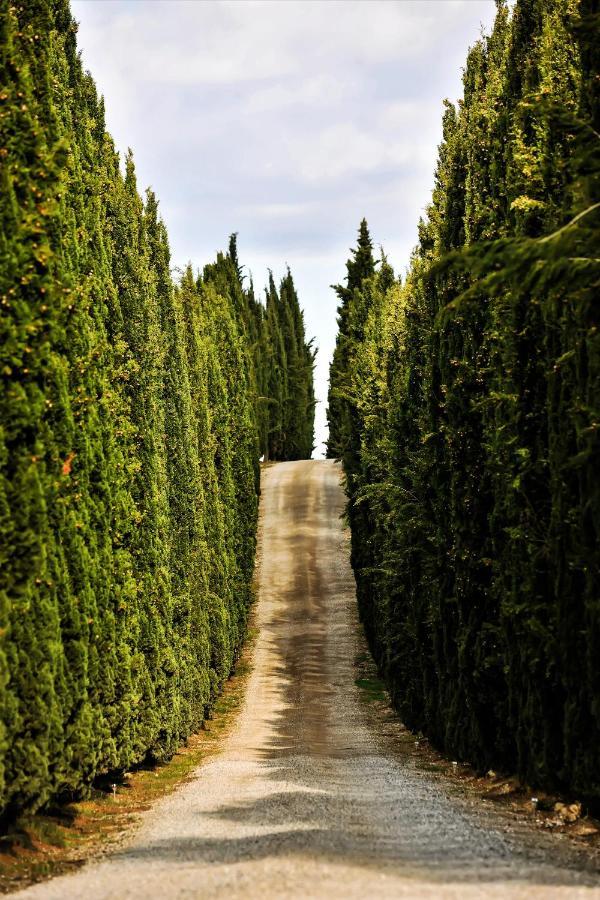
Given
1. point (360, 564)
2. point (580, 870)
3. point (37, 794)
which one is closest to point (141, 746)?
point (37, 794)

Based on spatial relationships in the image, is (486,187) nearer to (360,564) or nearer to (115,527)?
(115,527)

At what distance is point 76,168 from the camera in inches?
490

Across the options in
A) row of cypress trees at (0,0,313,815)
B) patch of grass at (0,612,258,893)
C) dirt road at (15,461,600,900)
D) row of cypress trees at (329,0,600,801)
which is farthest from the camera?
row of cypress trees at (0,0,313,815)

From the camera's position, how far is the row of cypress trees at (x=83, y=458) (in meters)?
9.03

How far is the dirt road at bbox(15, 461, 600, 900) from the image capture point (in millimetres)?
6164

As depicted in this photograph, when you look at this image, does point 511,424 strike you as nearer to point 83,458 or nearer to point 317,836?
point 83,458

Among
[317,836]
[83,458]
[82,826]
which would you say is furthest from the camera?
[83,458]

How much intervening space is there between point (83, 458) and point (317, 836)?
5.27 metres

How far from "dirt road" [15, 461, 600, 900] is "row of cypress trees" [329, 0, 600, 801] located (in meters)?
1.34

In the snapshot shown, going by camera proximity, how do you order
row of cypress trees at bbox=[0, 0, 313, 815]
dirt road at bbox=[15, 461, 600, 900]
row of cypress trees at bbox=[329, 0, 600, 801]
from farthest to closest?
row of cypress trees at bbox=[0, 0, 313, 815], row of cypress trees at bbox=[329, 0, 600, 801], dirt road at bbox=[15, 461, 600, 900]

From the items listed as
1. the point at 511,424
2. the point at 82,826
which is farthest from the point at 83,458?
the point at 511,424

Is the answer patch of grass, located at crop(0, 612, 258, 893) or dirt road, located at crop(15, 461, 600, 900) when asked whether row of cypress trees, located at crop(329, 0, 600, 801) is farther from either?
patch of grass, located at crop(0, 612, 258, 893)

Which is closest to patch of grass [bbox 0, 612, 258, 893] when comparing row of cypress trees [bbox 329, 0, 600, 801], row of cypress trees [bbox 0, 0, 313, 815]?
row of cypress trees [bbox 0, 0, 313, 815]

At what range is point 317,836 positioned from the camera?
26.1ft
